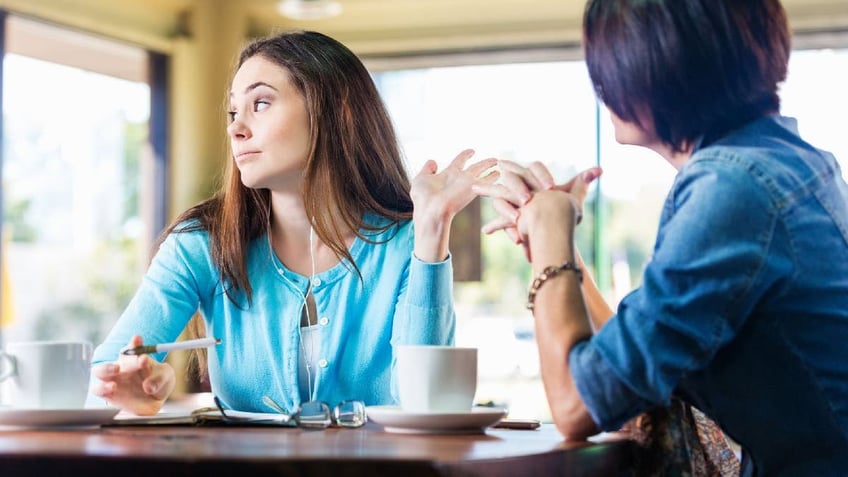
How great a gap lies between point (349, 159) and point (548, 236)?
744mm

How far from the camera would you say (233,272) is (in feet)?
5.92

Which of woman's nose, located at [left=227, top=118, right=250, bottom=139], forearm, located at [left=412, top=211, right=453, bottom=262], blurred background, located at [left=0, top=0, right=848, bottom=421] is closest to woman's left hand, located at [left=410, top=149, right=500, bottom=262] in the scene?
forearm, located at [left=412, top=211, right=453, bottom=262]

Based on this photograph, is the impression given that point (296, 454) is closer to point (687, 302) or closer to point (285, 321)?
point (687, 302)

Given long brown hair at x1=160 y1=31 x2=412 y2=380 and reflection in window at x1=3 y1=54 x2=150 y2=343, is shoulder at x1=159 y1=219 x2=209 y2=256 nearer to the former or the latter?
long brown hair at x1=160 y1=31 x2=412 y2=380

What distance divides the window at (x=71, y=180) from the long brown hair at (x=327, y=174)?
282cm

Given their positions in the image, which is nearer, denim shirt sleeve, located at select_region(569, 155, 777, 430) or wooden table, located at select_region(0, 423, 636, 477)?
wooden table, located at select_region(0, 423, 636, 477)

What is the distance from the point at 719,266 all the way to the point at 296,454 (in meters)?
0.47

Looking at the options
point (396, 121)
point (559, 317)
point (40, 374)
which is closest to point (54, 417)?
point (40, 374)

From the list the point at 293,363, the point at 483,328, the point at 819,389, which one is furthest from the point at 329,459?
the point at 483,328

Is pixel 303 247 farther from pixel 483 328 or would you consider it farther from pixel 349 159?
pixel 483 328

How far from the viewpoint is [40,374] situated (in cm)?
126

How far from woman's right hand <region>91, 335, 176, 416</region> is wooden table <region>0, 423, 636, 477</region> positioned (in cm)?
23

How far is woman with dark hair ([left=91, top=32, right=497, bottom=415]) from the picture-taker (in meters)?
1.75

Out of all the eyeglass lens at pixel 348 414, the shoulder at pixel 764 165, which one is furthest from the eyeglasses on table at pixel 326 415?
the shoulder at pixel 764 165
